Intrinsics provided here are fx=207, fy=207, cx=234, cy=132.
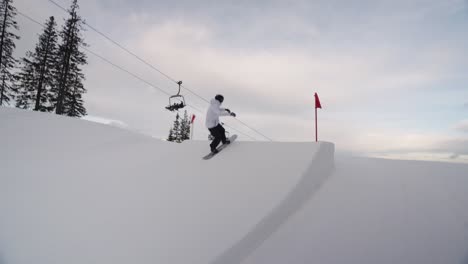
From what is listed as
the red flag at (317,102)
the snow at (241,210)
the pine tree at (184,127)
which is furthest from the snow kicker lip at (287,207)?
the pine tree at (184,127)

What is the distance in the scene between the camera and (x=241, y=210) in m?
3.63

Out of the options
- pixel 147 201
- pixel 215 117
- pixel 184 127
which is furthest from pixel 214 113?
pixel 184 127

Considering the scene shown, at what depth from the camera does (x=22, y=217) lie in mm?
4809

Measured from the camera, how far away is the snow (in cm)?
301

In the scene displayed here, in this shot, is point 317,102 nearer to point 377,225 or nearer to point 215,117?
point 215,117

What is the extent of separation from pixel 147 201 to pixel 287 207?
3028 mm

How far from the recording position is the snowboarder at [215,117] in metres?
6.62

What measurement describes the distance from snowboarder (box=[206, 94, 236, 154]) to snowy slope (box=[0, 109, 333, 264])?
2.07 feet

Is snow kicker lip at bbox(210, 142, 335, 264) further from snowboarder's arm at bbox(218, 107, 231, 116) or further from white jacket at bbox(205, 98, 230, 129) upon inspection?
white jacket at bbox(205, 98, 230, 129)

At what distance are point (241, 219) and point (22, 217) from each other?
526 centimetres

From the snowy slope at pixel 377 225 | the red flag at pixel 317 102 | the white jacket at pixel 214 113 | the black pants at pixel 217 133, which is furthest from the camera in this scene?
the black pants at pixel 217 133

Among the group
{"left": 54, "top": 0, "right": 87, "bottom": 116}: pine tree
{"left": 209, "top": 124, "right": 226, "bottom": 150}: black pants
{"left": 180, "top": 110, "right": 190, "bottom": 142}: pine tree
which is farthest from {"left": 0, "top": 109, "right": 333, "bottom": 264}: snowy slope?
{"left": 180, "top": 110, "right": 190, "bottom": 142}: pine tree

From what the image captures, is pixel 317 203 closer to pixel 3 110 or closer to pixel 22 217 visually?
pixel 22 217

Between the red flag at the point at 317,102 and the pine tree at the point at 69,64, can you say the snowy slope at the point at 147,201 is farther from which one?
the pine tree at the point at 69,64
